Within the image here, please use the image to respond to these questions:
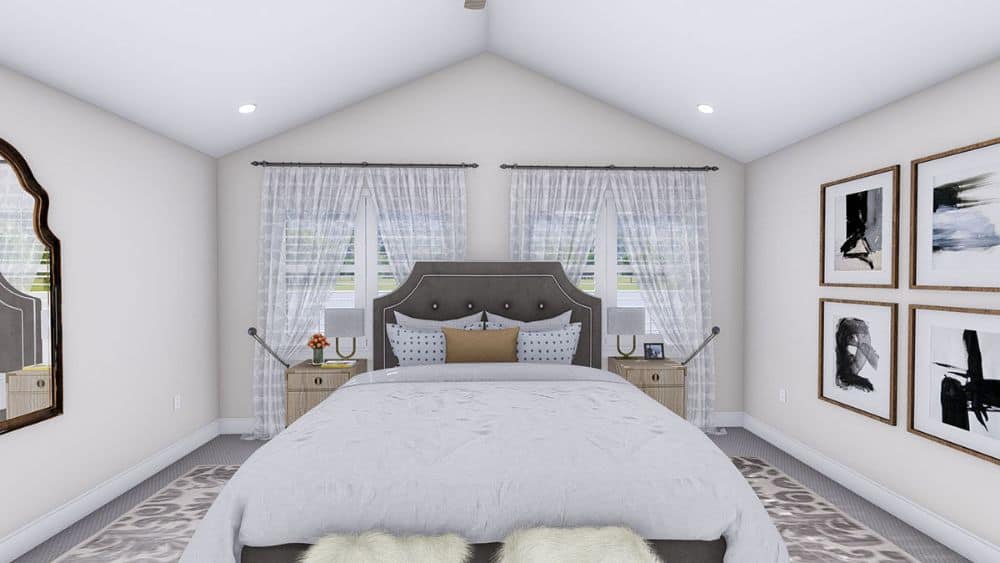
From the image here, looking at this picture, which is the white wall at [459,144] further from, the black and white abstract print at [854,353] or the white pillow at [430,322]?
the black and white abstract print at [854,353]

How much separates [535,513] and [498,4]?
3.33 metres

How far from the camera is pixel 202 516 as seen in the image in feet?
10.0

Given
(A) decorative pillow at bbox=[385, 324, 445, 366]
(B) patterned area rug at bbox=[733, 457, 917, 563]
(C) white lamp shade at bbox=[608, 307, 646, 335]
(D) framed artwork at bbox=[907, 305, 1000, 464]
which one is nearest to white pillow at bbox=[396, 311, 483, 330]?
(A) decorative pillow at bbox=[385, 324, 445, 366]

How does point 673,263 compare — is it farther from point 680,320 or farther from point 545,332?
point 545,332

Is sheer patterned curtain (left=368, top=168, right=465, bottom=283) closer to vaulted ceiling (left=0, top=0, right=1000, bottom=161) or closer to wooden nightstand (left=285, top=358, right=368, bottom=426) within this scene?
vaulted ceiling (left=0, top=0, right=1000, bottom=161)

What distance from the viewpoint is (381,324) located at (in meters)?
4.26

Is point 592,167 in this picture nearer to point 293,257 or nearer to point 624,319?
point 624,319

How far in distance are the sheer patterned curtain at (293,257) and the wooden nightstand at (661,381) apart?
2.58 m

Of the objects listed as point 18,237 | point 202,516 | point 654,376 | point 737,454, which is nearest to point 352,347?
point 202,516

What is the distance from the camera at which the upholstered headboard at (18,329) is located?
2521 mm

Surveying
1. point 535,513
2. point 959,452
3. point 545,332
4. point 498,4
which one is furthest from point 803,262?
point 535,513

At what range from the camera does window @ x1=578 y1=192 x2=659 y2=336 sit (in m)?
4.60

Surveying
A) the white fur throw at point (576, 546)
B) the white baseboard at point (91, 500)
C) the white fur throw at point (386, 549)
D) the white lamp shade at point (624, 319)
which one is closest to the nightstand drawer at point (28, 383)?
the white baseboard at point (91, 500)

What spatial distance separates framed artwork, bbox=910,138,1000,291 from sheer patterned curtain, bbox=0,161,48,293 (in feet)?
15.3
